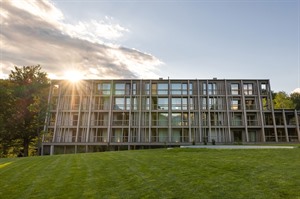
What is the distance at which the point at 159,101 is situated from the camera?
1275 inches

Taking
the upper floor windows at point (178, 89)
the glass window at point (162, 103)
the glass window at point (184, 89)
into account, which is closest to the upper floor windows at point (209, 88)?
the glass window at point (184, 89)

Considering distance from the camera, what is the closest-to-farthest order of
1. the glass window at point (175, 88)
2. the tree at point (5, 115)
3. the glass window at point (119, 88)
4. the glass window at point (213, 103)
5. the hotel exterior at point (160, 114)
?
the tree at point (5, 115) < the hotel exterior at point (160, 114) < the glass window at point (213, 103) < the glass window at point (175, 88) < the glass window at point (119, 88)

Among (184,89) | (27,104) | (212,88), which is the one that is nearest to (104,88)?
(27,104)

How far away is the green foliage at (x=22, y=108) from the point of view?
27.2 metres

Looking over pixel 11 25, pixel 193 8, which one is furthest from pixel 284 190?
pixel 11 25

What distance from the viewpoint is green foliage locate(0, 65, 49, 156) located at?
27.2 metres

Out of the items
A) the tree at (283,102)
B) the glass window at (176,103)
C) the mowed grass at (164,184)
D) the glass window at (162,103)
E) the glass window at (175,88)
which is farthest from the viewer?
the tree at (283,102)

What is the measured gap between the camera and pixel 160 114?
3186cm

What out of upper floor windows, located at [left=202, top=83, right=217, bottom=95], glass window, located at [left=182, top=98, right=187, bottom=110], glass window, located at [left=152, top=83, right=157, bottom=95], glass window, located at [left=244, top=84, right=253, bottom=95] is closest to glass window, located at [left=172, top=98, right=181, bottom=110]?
glass window, located at [left=182, top=98, right=187, bottom=110]

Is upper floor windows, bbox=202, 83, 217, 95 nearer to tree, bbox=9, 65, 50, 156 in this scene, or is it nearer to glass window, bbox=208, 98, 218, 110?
glass window, bbox=208, 98, 218, 110

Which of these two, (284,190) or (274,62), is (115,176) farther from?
(274,62)

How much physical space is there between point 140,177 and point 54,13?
50.5 feet

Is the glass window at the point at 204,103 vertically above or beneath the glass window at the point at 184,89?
beneath

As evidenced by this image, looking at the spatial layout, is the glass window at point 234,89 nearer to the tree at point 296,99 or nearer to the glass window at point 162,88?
the glass window at point 162,88
